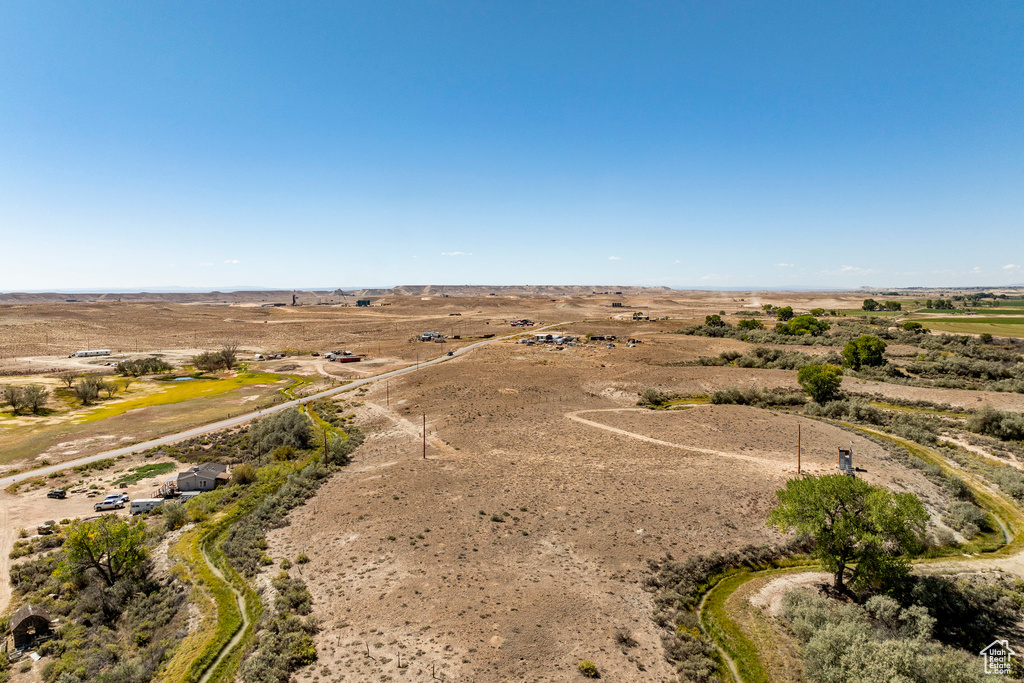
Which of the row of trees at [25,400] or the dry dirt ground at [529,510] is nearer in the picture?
the dry dirt ground at [529,510]

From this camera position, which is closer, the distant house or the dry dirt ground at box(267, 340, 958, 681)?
the dry dirt ground at box(267, 340, 958, 681)

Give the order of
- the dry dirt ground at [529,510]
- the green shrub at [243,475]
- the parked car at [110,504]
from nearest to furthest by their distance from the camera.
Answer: the dry dirt ground at [529,510]
the parked car at [110,504]
the green shrub at [243,475]

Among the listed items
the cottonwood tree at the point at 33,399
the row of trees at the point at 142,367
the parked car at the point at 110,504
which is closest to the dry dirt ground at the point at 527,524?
the parked car at the point at 110,504

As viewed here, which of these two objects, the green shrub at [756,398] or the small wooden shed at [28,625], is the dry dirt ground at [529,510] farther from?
the small wooden shed at [28,625]

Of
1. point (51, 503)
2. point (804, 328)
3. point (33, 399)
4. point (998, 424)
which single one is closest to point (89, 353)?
point (33, 399)

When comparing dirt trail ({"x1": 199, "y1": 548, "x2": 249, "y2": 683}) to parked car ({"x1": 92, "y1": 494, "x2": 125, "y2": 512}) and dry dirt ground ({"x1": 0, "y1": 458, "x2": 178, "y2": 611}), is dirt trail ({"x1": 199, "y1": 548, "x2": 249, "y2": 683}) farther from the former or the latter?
parked car ({"x1": 92, "y1": 494, "x2": 125, "y2": 512})

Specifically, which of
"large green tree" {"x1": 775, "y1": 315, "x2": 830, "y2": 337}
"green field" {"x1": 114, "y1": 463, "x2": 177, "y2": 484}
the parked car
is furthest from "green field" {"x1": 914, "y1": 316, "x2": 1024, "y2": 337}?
the parked car
